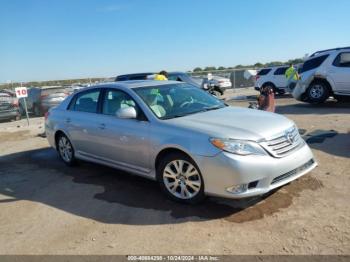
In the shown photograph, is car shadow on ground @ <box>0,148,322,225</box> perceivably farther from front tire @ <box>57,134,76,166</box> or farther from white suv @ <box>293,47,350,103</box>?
white suv @ <box>293,47,350,103</box>

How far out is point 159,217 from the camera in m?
4.68

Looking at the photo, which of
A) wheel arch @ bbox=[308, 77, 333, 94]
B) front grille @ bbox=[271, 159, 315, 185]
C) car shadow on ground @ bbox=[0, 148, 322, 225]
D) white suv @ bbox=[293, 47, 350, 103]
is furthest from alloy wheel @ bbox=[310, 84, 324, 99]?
front grille @ bbox=[271, 159, 315, 185]

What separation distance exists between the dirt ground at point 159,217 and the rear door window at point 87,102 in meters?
1.17

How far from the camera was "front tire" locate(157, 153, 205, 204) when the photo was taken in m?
4.74

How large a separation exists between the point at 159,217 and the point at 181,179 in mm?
563

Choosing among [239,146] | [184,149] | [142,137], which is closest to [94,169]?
[142,137]

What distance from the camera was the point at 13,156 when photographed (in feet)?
29.5

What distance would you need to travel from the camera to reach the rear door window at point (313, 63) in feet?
42.8

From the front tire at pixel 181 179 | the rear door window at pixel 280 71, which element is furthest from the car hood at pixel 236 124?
the rear door window at pixel 280 71

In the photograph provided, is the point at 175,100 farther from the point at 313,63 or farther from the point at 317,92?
the point at 313,63

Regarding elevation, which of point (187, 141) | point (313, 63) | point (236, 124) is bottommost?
point (187, 141)

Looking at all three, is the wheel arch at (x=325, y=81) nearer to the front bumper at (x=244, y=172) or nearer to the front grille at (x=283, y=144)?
the front grille at (x=283, y=144)

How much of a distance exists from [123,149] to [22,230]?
5.79 ft

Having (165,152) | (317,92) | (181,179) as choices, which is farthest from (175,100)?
(317,92)
